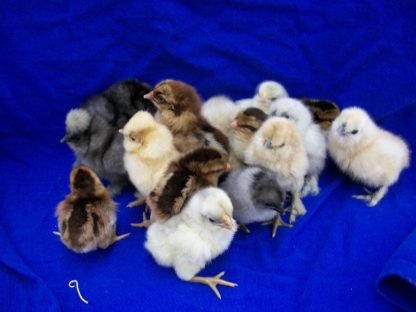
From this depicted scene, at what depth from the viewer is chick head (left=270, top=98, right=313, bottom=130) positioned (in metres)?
2.20

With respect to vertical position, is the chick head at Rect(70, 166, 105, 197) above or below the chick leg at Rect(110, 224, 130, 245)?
above

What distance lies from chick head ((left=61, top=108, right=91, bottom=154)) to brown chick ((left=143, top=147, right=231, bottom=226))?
594mm

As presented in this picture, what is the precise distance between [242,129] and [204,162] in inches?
16.3

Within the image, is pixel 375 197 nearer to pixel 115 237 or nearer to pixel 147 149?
pixel 147 149

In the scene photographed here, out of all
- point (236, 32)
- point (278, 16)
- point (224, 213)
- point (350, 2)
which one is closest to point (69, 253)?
point (224, 213)

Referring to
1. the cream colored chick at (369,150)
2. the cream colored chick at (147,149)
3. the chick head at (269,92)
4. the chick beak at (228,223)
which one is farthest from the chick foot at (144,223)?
the cream colored chick at (369,150)

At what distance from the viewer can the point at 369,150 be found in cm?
213

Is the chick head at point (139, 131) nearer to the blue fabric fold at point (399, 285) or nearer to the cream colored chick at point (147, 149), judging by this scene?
the cream colored chick at point (147, 149)

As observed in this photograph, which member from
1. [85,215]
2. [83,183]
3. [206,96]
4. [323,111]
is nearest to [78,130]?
[83,183]

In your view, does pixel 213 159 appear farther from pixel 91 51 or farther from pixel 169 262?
pixel 91 51

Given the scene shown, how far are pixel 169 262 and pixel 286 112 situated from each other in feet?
3.25

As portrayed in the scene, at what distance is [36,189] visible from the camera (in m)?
2.38

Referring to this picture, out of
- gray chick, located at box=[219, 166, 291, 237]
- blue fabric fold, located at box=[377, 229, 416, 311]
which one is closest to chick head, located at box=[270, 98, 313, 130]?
gray chick, located at box=[219, 166, 291, 237]

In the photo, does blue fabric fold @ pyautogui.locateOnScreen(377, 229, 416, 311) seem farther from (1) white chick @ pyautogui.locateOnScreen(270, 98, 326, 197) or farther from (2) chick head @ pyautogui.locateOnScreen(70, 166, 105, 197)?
(2) chick head @ pyautogui.locateOnScreen(70, 166, 105, 197)
